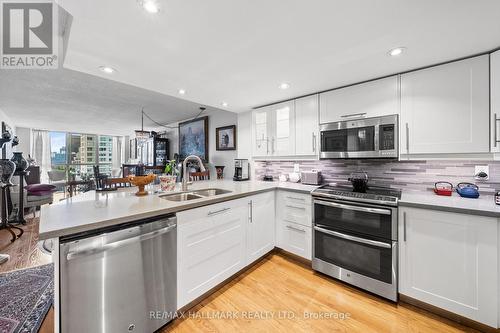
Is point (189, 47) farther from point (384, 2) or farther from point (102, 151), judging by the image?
point (102, 151)

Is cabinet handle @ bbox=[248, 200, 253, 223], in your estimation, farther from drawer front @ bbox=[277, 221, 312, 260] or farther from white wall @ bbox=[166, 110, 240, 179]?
white wall @ bbox=[166, 110, 240, 179]

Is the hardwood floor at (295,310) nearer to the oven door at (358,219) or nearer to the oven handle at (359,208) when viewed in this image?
the oven door at (358,219)

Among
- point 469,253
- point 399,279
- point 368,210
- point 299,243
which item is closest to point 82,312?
point 299,243

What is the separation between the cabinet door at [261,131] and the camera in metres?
3.01

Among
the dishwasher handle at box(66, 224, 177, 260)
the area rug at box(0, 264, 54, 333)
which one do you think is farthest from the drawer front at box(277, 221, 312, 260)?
the area rug at box(0, 264, 54, 333)

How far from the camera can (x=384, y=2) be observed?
3.59ft

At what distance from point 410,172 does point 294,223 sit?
138 cm

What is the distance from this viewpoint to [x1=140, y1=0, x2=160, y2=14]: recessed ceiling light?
1.07 metres

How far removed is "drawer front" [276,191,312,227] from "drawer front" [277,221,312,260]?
6 centimetres

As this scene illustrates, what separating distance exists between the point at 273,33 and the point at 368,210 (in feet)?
5.48

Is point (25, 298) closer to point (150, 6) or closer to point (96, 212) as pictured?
point (96, 212)

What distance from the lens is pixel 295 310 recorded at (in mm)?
1631

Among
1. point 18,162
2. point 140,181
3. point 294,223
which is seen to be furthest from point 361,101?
point 18,162

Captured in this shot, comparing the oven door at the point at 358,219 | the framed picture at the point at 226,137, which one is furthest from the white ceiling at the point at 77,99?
the oven door at the point at 358,219
